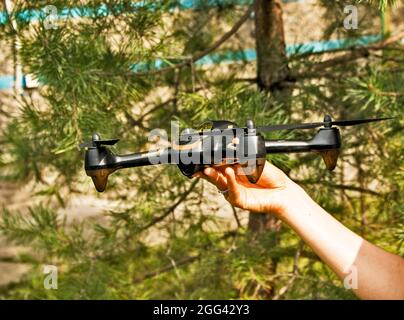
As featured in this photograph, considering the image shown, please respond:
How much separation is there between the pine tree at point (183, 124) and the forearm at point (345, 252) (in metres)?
0.11

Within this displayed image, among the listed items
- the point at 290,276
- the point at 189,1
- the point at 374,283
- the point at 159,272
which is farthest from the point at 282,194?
the point at 189,1

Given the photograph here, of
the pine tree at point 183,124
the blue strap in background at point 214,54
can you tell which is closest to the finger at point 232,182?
the pine tree at point 183,124

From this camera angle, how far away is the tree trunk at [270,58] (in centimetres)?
133

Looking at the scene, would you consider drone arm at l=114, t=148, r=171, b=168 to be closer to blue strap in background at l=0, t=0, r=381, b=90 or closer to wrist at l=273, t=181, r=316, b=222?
wrist at l=273, t=181, r=316, b=222

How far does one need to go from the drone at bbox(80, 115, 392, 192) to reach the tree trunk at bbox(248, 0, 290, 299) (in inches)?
25.1

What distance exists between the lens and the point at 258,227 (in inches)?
55.7

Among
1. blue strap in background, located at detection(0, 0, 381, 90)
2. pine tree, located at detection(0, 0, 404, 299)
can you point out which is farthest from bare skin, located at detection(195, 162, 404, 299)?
blue strap in background, located at detection(0, 0, 381, 90)

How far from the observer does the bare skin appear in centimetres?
85

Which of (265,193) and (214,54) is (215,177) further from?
(214,54)

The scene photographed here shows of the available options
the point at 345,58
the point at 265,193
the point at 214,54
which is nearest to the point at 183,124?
the point at 265,193

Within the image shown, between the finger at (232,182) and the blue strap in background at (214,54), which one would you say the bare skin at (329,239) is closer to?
the finger at (232,182)

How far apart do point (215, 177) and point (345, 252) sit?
8.2 inches

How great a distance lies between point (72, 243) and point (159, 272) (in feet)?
0.71

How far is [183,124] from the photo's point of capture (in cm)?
111
